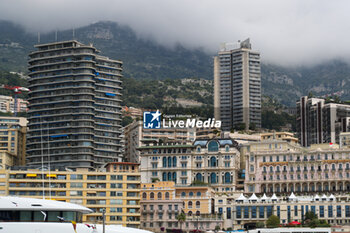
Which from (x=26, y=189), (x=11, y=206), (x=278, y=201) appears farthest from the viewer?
(x=278, y=201)

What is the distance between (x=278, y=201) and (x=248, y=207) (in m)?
7.59

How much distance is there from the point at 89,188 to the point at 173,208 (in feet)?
78.1

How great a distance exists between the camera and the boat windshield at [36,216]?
70.8m

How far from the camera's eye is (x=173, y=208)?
193 m

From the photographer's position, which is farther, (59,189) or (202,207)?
(202,207)

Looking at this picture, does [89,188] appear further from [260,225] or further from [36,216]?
[36,216]

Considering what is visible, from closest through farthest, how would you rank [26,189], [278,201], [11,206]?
[11,206]
[26,189]
[278,201]

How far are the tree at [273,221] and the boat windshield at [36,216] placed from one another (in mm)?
109093

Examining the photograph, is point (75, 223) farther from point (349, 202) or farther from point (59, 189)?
point (349, 202)

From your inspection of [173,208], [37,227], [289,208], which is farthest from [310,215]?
[37,227]

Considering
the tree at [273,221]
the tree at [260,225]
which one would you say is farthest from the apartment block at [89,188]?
the tree at [273,221]

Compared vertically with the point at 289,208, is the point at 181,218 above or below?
below

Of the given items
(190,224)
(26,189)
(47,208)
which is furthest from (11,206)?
(190,224)

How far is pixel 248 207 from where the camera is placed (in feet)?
623
